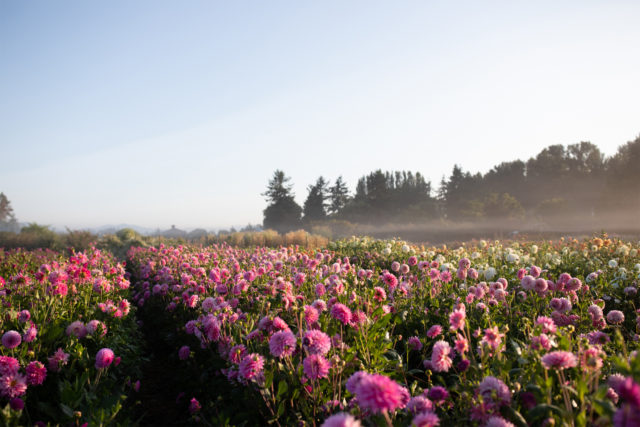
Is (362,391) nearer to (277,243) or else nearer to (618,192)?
(277,243)

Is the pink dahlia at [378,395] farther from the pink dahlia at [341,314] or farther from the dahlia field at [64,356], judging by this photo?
the dahlia field at [64,356]

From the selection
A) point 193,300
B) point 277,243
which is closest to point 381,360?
point 193,300

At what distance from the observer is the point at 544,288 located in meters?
2.96

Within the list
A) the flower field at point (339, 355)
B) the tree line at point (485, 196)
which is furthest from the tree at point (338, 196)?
the flower field at point (339, 355)

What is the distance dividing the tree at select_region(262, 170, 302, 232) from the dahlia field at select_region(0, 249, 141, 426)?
4119 centimetres

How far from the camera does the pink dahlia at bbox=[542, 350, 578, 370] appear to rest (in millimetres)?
1337

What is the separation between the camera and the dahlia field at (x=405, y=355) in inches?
56.1

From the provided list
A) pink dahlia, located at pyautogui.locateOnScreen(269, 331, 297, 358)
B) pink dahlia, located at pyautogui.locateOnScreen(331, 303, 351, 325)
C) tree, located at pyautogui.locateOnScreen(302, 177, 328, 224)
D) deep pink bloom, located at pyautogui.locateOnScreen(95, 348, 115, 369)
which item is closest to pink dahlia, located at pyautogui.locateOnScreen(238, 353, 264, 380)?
pink dahlia, located at pyautogui.locateOnScreen(269, 331, 297, 358)

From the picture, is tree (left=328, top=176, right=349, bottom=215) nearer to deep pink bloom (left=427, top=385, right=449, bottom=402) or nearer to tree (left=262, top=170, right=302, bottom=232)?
tree (left=262, top=170, right=302, bottom=232)

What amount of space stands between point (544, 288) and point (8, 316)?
17.1 feet

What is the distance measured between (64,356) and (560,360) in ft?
11.1

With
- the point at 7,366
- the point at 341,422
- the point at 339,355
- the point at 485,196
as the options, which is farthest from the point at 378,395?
the point at 485,196

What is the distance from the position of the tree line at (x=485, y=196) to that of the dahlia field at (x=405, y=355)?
32.8 metres

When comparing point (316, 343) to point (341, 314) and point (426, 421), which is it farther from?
point (426, 421)
